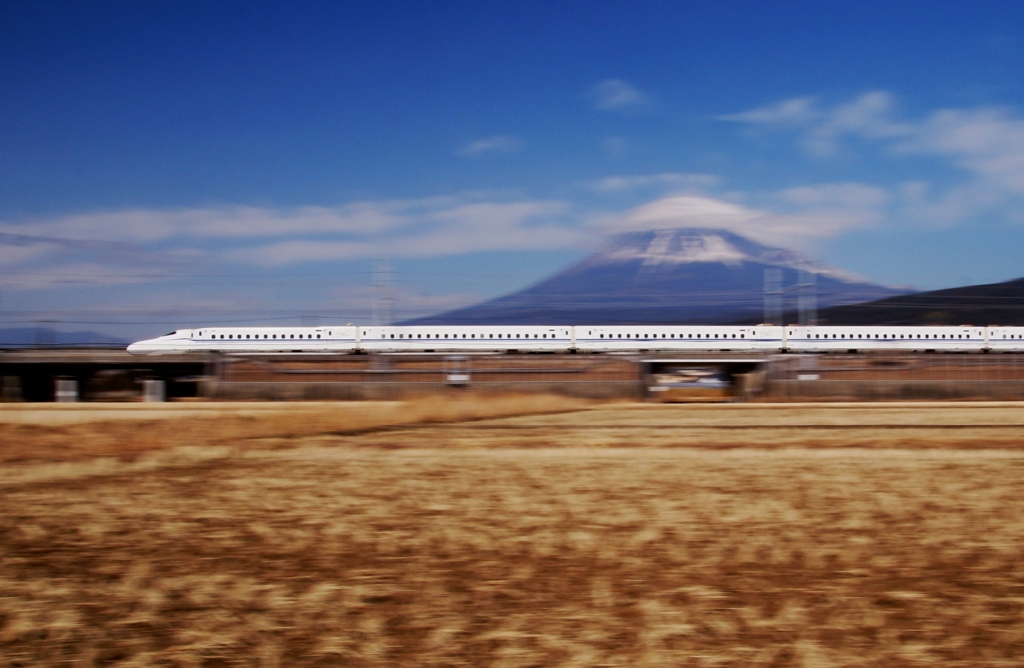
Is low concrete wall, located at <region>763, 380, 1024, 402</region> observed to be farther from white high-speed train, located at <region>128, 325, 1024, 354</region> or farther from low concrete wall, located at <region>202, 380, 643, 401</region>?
white high-speed train, located at <region>128, 325, 1024, 354</region>

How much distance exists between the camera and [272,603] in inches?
297

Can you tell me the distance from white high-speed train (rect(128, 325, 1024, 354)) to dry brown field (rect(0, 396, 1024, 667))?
67.8 meters

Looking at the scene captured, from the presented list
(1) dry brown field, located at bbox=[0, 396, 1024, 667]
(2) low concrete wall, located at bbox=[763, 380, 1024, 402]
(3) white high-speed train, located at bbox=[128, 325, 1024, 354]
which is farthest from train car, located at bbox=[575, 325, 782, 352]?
(1) dry brown field, located at bbox=[0, 396, 1024, 667]

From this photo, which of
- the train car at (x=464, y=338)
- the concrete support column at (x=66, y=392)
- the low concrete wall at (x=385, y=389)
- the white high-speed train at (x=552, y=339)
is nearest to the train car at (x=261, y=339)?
the white high-speed train at (x=552, y=339)

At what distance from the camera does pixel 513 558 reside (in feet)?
29.5

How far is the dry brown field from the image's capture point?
6.62 meters

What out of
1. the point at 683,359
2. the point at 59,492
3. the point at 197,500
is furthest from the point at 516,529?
the point at 683,359

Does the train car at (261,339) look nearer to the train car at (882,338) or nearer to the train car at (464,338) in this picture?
the train car at (464,338)

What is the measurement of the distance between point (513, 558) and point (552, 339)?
81697 mm

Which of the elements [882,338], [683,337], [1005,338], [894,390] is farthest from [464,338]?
[1005,338]

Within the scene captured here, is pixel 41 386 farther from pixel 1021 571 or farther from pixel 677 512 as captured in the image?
pixel 1021 571

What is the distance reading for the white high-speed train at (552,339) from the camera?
86812 millimetres

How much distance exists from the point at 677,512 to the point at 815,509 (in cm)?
197

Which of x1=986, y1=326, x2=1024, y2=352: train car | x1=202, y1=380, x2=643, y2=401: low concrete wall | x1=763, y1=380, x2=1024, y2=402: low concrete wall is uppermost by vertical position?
x1=986, y1=326, x2=1024, y2=352: train car
